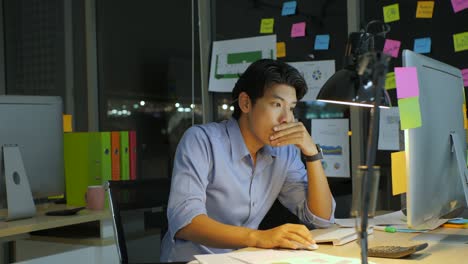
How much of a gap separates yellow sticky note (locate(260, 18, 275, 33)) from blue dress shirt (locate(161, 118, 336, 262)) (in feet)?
4.60

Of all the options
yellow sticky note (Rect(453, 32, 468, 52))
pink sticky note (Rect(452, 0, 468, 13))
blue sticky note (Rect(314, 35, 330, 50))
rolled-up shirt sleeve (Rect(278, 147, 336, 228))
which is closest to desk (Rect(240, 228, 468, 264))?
rolled-up shirt sleeve (Rect(278, 147, 336, 228))

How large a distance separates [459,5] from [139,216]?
1.91m

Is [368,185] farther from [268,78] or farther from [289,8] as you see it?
[289,8]

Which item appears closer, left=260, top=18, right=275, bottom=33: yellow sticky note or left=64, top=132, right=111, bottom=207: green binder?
left=64, top=132, right=111, bottom=207: green binder

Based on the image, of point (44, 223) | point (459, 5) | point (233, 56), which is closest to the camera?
point (44, 223)

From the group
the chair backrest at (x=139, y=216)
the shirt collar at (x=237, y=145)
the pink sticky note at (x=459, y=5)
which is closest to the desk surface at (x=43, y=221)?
the chair backrest at (x=139, y=216)

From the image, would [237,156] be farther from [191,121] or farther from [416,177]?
[191,121]

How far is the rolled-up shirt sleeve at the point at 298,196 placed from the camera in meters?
2.04

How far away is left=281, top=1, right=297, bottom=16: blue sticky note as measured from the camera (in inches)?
131

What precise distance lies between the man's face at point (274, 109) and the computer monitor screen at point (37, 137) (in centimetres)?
117

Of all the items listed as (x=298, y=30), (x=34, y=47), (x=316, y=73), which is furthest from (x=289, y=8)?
(x=34, y=47)

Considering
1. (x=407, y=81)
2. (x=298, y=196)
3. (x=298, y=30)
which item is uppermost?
(x=298, y=30)

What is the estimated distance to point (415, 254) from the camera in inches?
60.8

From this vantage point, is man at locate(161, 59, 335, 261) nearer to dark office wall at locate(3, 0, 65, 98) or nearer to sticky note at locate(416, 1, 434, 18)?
sticky note at locate(416, 1, 434, 18)
